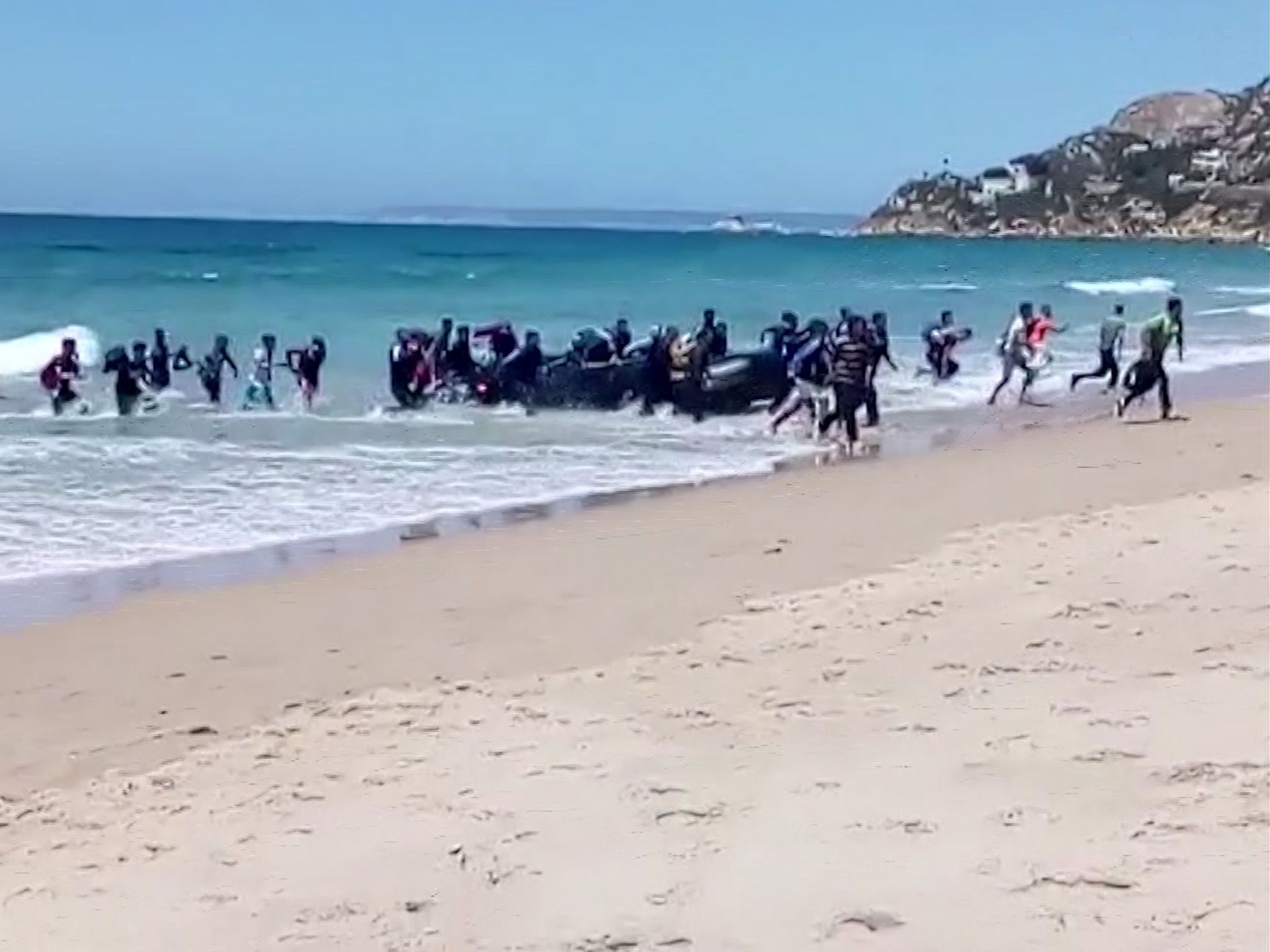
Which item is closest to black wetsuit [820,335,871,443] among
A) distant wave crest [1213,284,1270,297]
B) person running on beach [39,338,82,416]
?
person running on beach [39,338,82,416]

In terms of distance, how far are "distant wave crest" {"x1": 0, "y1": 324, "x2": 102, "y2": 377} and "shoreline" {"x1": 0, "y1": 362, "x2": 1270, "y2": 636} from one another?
44.0ft

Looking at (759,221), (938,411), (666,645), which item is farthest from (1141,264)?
(759,221)

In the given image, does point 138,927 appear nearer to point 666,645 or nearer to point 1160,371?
point 666,645

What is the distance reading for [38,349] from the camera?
29031 mm

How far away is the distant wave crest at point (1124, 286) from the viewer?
53.4 m

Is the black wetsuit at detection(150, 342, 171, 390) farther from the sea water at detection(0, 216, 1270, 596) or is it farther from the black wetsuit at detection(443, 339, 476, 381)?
the black wetsuit at detection(443, 339, 476, 381)

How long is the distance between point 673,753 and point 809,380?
1393 centimetres

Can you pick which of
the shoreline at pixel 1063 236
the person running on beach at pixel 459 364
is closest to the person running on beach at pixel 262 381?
the person running on beach at pixel 459 364

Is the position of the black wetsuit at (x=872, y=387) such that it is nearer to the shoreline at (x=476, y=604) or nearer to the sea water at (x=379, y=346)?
the sea water at (x=379, y=346)

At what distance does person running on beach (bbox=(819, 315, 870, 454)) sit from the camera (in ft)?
54.9

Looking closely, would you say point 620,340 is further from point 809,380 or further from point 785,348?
point 809,380

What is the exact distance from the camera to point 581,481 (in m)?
14.2

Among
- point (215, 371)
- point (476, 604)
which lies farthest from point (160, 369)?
point (476, 604)

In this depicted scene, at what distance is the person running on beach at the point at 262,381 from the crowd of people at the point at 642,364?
22 mm
